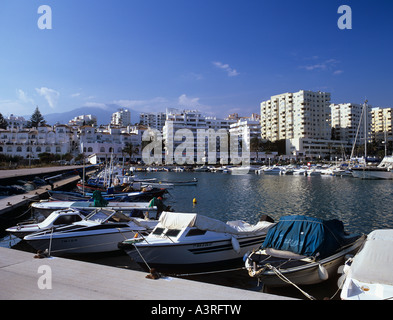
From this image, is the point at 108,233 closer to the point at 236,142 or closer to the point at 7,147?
the point at 7,147

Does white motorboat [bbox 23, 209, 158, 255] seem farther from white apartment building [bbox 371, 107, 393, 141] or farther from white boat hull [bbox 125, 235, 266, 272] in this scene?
white apartment building [bbox 371, 107, 393, 141]

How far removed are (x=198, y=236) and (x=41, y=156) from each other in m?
102

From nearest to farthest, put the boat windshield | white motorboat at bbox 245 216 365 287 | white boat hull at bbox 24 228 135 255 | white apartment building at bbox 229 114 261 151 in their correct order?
1. white motorboat at bbox 245 216 365 287
2. white boat hull at bbox 24 228 135 255
3. the boat windshield
4. white apartment building at bbox 229 114 261 151

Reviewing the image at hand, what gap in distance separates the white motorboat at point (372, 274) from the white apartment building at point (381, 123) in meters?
184

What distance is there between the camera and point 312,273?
1060 cm

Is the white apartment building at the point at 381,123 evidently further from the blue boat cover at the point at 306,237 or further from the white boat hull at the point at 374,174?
the blue boat cover at the point at 306,237

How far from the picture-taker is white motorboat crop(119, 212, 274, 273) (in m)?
12.3

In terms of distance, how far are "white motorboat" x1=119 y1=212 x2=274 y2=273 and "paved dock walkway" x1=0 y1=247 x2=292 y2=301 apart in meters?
3.85

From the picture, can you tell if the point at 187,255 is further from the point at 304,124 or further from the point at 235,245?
the point at 304,124

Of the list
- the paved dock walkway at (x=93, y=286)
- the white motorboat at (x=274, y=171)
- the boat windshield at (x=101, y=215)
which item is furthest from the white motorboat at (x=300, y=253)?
the white motorboat at (x=274, y=171)

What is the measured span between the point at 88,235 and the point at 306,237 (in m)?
9.43

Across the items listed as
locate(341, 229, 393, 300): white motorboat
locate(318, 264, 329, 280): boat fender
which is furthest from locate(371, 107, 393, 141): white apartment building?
locate(341, 229, 393, 300): white motorboat
